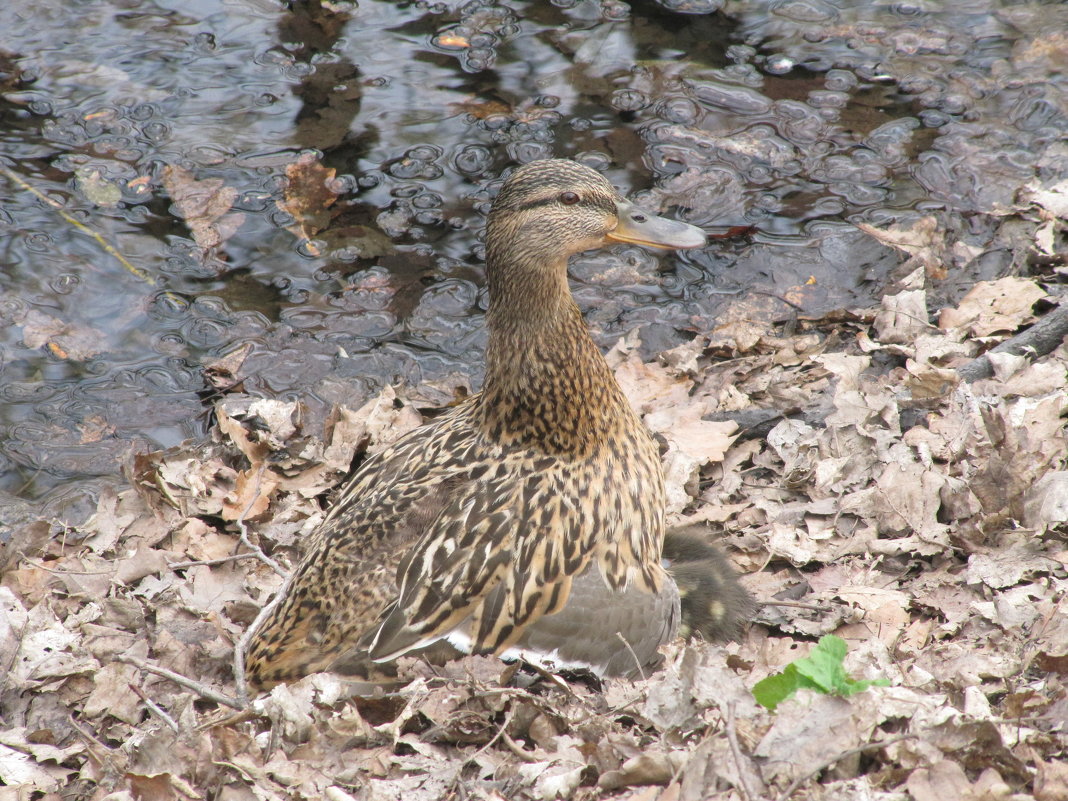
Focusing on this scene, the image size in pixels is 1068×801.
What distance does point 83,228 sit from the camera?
7801 mm

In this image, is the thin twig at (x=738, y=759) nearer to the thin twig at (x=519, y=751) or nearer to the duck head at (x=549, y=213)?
the thin twig at (x=519, y=751)

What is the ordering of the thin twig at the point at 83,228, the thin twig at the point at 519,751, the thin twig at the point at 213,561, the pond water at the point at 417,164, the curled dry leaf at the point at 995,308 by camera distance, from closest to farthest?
the thin twig at the point at 519,751 < the thin twig at the point at 213,561 < the curled dry leaf at the point at 995,308 < the pond water at the point at 417,164 < the thin twig at the point at 83,228

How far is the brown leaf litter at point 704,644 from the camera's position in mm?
3291

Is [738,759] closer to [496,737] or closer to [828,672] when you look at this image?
[828,672]

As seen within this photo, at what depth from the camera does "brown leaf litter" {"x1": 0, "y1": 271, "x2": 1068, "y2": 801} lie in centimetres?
329

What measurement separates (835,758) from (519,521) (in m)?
1.69

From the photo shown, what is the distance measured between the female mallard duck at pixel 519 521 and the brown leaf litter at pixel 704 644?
0.20 m

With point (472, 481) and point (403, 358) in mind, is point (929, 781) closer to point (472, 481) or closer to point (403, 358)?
point (472, 481)

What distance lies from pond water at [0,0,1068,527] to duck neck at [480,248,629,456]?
256cm

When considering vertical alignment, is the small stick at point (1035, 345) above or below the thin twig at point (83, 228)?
above

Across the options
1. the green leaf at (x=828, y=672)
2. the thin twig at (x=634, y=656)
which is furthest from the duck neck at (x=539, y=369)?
the green leaf at (x=828, y=672)

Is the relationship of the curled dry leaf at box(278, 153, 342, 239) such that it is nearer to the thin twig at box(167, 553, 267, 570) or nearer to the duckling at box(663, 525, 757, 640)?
the thin twig at box(167, 553, 267, 570)

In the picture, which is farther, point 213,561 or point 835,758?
point 213,561

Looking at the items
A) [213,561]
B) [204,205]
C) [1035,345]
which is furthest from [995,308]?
[204,205]
